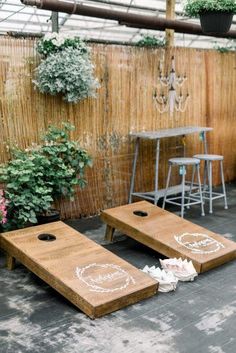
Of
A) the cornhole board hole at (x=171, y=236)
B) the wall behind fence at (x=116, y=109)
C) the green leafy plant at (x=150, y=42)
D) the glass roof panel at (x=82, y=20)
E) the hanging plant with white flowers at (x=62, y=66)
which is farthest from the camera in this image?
the glass roof panel at (x=82, y=20)

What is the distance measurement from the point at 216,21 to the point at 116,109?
61.3 inches

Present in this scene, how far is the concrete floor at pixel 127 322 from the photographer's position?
9.06ft

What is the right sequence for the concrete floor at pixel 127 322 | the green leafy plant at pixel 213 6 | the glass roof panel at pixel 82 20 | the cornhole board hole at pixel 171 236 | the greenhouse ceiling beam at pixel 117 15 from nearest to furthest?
the concrete floor at pixel 127 322, the cornhole board hole at pixel 171 236, the greenhouse ceiling beam at pixel 117 15, the green leafy plant at pixel 213 6, the glass roof panel at pixel 82 20

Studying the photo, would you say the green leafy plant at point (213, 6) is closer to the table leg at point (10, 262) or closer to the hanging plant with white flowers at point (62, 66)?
the hanging plant with white flowers at point (62, 66)

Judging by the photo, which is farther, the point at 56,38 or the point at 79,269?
the point at 56,38

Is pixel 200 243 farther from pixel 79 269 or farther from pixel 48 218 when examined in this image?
pixel 48 218

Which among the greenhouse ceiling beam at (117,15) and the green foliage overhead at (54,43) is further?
the green foliage overhead at (54,43)

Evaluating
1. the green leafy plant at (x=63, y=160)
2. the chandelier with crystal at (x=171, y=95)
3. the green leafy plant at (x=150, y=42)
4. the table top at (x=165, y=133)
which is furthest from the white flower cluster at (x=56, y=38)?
the chandelier with crystal at (x=171, y=95)

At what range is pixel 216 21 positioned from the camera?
490 cm

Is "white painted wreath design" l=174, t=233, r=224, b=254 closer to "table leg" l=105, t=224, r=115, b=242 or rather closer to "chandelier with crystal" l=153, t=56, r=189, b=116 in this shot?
"table leg" l=105, t=224, r=115, b=242

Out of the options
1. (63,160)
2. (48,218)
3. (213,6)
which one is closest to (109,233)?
(48,218)

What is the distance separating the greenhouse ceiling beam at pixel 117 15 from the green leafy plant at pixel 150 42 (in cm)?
24

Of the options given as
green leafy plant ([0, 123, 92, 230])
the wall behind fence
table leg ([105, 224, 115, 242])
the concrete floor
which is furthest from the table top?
the concrete floor

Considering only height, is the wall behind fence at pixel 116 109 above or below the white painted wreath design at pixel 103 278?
above
